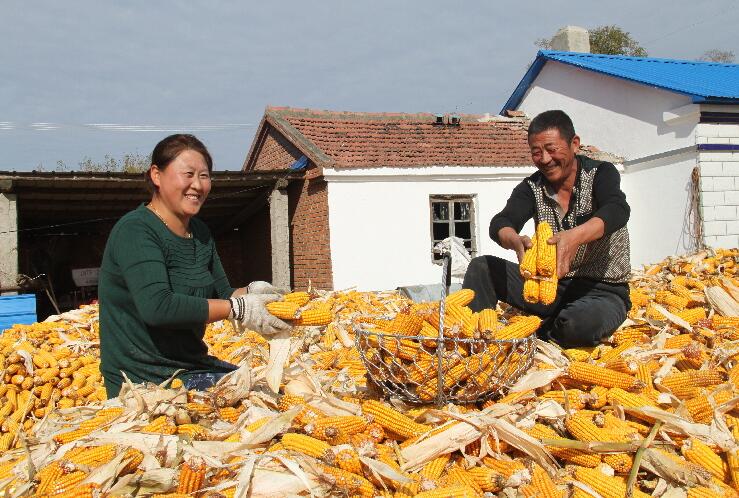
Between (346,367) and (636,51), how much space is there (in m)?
35.5

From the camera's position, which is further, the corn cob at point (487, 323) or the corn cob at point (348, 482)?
the corn cob at point (487, 323)

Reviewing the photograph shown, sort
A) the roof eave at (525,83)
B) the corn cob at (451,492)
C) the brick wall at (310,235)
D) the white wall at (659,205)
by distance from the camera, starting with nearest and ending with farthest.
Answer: the corn cob at (451,492)
the brick wall at (310,235)
the white wall at (659,205)
the roof eave at (525,83)

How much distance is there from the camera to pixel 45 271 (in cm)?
1842

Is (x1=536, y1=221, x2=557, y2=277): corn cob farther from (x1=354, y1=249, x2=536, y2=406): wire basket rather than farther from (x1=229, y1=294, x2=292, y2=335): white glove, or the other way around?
(x1=229, y1=294, x2=292, y2=335): white glove

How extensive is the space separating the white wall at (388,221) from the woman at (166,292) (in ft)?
33.9

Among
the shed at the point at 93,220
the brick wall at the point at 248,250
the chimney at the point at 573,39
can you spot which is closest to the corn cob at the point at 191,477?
the shed at the point at 93,220

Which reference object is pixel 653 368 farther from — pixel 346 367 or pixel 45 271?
pixel 45 271

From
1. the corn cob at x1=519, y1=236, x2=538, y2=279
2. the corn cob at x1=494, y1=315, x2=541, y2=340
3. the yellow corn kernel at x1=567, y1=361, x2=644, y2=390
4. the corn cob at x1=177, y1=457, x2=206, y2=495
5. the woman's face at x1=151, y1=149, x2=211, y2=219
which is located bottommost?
the corn cob at x1=177, y1=457, x2=206, y2=495

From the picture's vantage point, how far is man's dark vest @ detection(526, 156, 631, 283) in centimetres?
414

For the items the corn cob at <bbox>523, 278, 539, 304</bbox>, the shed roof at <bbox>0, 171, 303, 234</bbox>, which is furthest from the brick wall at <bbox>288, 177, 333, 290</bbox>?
the corn cob at <bbox>523, 278, 539, 304</bbox>

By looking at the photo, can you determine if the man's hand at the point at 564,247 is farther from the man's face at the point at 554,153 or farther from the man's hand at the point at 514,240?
the man's face at the point at 554,153

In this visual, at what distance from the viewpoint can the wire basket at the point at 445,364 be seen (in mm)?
2586

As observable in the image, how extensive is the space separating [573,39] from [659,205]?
9618mm

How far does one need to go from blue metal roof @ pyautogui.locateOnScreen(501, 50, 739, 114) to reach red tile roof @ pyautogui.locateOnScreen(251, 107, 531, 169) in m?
3.09
